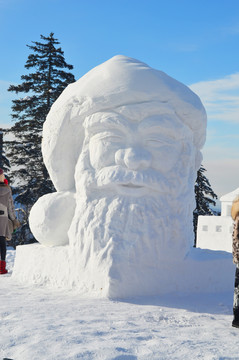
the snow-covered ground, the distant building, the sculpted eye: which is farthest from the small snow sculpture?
the distant building

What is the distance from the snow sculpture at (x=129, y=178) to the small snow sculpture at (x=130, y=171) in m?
0.01

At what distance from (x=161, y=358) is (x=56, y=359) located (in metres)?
0.69

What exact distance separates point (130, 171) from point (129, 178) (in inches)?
3.3

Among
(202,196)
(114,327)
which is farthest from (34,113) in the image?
(114,327)

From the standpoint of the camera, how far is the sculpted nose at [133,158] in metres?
4.73

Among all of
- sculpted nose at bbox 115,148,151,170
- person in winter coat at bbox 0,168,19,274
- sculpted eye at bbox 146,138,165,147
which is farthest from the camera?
person in winter coat at bbox 0,168,19,274

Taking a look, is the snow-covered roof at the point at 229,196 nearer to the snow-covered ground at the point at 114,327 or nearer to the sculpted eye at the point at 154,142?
the snow-covered ground at the point at 114,327

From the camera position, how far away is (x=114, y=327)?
356cm

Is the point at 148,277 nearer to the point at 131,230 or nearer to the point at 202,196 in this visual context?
the point at 131,230

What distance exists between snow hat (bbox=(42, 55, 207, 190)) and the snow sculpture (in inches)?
0.5

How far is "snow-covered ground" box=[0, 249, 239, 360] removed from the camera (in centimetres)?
296

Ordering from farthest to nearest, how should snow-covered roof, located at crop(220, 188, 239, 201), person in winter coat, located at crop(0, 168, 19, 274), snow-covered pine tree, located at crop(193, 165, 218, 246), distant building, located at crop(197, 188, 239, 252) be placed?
snow-covered pine tree, located at crop(193, 165, 218, 246), snow-covered roof, located at crop(220, 188, 239, 201), distant building, located at crop(197, 188, 239, 252), person in winter coat, located at crop(0, 168, 19, 274)

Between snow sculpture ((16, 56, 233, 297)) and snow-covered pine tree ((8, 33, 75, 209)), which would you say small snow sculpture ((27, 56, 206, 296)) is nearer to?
snow sculpture ((16, 56, 233, 297))

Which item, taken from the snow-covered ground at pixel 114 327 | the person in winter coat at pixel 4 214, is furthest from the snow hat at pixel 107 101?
the snow-covered ground at pixel 114 327
